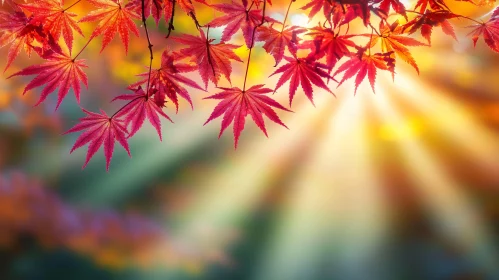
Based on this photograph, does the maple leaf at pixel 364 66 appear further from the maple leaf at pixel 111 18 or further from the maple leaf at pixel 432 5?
the maple leaf at pixel 111 18

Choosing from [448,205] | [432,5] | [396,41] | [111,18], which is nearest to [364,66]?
[396,41]

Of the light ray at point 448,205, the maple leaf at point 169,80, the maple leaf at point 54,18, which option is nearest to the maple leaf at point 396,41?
the maple leaf at point 169,80

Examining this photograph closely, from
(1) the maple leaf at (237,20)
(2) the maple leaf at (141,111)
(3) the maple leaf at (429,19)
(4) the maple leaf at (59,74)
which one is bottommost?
(3) the maple leaf at (429,19)

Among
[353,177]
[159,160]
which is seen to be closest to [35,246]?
[159,160]

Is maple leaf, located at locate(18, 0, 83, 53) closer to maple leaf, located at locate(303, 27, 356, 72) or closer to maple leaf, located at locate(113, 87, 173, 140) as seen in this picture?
maple leaf, located at locate(113, 87, 173, 140)

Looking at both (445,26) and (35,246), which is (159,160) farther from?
(445,26)

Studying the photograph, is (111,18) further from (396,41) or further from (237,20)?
(396,41)

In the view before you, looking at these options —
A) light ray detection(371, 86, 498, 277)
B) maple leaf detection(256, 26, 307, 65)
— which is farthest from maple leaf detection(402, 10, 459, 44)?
light ray detection(371, 86, 498, 277)
